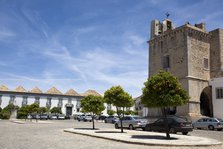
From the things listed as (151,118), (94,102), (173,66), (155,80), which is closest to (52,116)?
(151,118)

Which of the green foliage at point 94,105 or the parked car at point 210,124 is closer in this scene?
the green foliage at point 94,105

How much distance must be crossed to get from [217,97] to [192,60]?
236 inches

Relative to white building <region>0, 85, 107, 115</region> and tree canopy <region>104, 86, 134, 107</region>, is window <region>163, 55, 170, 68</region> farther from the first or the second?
white building <region>0, 85, 107, 115</region>

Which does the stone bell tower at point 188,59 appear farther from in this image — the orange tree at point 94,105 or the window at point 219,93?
the orange tree at point 94,105

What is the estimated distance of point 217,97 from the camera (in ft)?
107

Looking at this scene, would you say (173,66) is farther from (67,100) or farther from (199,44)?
(67,100)

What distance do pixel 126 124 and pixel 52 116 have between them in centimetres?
4071

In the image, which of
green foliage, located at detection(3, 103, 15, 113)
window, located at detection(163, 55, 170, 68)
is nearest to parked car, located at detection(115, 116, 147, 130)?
window, located at detection(163, 55, 170, 68)

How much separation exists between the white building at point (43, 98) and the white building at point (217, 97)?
165 ft

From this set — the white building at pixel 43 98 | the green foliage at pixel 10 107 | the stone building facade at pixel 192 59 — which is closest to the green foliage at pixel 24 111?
the green foliage at pixel 10 107

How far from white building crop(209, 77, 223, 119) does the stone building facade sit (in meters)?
1.49

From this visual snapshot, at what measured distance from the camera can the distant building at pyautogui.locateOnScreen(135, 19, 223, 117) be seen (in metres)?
32.6

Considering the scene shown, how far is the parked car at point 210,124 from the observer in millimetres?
24897

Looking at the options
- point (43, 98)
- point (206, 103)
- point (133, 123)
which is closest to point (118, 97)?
point (133, 123)
